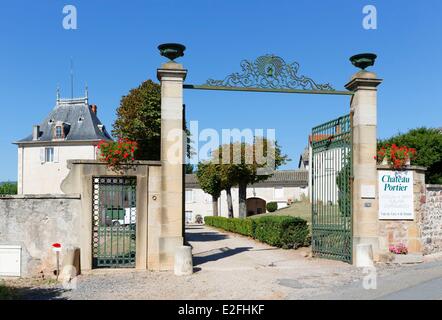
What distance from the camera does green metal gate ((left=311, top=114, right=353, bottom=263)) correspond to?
1124 centimetres

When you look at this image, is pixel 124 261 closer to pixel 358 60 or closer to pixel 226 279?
pixel 226 279

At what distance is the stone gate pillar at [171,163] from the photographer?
32.4ft

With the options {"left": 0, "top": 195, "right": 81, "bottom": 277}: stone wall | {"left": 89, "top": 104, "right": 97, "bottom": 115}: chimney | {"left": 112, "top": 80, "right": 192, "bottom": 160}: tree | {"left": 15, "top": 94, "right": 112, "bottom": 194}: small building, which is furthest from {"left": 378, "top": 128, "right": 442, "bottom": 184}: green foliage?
{"left": 89, "top": 104, "right": 97, "bottom": 115}: chimney

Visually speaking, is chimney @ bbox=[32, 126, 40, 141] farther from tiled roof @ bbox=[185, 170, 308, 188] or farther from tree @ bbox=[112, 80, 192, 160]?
tree @ bbox=[112, 80, 192, 160]

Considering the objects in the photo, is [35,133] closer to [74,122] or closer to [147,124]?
[74,122]

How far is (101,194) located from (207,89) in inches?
138

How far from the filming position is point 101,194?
988 cm

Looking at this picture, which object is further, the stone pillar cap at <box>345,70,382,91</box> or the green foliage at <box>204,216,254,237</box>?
the green foliage at <box>204,216,254,237</box>

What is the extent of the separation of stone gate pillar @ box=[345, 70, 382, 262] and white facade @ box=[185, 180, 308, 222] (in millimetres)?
37727

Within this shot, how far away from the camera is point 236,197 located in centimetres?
5041

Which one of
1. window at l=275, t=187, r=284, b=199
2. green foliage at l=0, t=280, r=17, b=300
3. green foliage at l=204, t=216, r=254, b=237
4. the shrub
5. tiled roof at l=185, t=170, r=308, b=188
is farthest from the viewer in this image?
window at l=275, t=187, r=284, b=199
